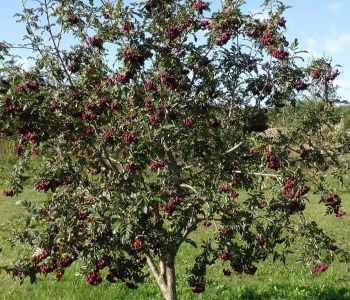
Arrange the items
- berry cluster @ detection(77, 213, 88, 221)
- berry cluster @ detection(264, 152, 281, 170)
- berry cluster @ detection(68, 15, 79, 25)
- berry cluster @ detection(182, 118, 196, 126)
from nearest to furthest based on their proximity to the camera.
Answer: berry cluster @ detection(264, 152, 281, 170)
berry cluster @ detection(77, 213, 88, 221)
berry cluster @ detection(182, 118, 196, 126)
berry cluster @ detection(68, 15, 79, 25)

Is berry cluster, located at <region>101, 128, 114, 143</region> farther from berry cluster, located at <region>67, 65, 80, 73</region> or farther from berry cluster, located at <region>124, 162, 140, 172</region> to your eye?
berry cluster, located at <region>67, 65, 80, 73</region>

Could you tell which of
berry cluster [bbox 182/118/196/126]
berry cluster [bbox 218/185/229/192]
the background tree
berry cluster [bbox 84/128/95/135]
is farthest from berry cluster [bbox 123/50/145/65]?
berry cluster [bbox 218/185/229/192]

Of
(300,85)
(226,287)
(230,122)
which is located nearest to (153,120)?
(230,122)

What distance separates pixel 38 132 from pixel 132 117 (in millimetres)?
689

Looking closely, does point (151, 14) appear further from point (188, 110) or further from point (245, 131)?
point (245, 131)

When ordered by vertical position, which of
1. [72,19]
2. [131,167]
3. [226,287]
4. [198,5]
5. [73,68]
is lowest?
[226,287]

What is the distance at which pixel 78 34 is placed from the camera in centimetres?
352

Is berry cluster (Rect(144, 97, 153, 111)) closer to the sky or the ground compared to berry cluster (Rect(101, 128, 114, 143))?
closer to the sky

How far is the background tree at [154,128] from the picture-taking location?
2857mm

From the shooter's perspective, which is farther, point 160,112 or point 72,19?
point 72,19

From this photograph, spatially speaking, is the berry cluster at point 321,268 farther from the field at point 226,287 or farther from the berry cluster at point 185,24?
the berry cluster at point 185,24

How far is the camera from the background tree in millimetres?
2857

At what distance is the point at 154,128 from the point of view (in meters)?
2.77

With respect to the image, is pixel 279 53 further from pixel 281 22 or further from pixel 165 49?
pixel 165 49
